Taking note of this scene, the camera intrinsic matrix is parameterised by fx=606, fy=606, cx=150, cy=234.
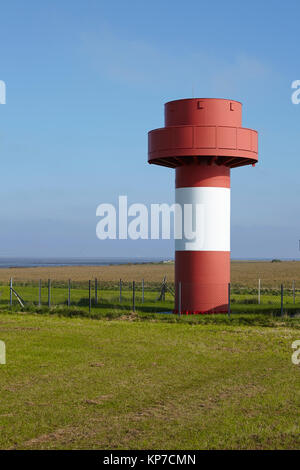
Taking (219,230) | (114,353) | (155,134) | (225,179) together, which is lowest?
(114,353)

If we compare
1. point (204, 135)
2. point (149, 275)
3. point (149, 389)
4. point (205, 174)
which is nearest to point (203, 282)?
point (205, 174)

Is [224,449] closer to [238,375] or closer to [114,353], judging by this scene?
[238,375]

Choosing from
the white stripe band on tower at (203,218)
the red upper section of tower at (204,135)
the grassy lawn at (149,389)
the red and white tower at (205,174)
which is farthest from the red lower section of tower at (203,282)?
the grassy lawn at (149,389)

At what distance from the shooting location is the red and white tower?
2806 cm

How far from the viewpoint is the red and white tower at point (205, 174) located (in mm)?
28062

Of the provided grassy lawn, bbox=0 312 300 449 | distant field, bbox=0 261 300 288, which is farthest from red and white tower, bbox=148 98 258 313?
distant field, bbox=0 261 300 288

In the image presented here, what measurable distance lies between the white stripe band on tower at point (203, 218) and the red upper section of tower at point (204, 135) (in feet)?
4.89

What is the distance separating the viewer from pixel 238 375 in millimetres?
14945

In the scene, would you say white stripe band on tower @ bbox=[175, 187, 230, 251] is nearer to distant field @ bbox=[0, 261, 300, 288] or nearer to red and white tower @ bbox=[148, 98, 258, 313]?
red and white tower @ bbox=[148, 98, 258, 313]

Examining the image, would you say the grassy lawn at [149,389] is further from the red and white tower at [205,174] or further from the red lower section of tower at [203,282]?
the red and white tower at [205,174]

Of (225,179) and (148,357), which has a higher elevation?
(225,179)
